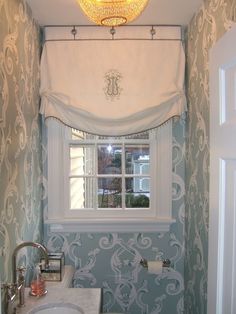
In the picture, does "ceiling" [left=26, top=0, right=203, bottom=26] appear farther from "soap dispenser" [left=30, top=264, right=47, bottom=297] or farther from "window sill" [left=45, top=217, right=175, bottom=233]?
"soap dispenser" [left=30, top=264, right=47, bottom=297]

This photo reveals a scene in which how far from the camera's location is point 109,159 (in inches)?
92.5

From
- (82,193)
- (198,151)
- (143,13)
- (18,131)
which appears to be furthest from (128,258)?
(143,13)

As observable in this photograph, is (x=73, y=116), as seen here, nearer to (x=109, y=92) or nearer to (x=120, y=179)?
(x=109, y=92)

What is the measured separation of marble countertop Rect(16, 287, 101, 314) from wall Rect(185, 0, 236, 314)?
633 millimetres

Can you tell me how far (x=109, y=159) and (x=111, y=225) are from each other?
47 centimetres

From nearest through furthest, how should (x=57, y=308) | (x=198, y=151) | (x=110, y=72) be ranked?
(x=57, y=308), (x=198, y=151), (x=110, y=72)

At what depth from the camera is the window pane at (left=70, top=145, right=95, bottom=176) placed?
7.72 ft

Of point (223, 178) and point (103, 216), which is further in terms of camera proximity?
point (103, 216)

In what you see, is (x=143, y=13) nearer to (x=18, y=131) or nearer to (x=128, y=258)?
(x=18, y=131)

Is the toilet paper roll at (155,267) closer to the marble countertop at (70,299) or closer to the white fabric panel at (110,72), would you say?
the marble countertop at (70,299)

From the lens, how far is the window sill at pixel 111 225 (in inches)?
88.1

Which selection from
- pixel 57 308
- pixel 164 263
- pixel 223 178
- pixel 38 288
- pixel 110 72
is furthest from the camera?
pixel 164 263

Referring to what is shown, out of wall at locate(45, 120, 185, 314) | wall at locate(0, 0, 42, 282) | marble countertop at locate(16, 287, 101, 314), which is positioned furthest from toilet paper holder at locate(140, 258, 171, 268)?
wall at locate(0, 0, 42, 282)

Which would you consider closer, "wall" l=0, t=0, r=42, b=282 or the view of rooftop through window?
"wall" l=0, t=0, r=42, b=282
